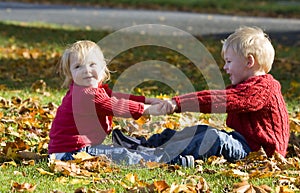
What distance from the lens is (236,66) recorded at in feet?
15.2

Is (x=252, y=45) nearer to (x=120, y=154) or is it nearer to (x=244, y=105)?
(x=244, y=105)

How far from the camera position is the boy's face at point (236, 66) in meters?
4.62

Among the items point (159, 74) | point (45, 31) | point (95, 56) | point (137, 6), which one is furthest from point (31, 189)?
point (137, 6)

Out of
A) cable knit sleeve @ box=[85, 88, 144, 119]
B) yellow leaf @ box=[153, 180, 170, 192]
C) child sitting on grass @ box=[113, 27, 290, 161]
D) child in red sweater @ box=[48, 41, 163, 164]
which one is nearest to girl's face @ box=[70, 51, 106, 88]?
child in red sweater @ box=[48, 41, 163, 164]

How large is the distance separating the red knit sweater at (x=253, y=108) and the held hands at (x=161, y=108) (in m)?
0.05

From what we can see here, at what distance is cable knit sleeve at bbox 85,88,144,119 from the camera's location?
4.45 metres

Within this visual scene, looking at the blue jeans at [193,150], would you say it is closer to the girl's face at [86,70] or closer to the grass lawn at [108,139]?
the grass lawn at [108,139]

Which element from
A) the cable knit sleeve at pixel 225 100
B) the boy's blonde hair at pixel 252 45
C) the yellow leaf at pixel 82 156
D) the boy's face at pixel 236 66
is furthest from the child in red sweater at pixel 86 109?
the boy's blonde hair at pixel 252 45

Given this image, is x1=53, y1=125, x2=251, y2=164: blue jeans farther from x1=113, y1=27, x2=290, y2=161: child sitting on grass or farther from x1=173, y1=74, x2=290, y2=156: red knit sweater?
x1=173, y1=74, x2=290, y2=156: red knit sweater

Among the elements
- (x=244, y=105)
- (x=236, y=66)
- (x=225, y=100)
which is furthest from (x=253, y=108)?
(x=236, y=66)

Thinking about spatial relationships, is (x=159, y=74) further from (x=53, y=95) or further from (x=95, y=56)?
(x=95, y=56)

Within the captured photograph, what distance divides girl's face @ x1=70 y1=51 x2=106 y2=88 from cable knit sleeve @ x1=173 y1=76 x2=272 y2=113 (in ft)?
2.05

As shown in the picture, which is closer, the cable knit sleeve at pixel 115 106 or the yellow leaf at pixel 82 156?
the yellow leaf at pixel 82 156

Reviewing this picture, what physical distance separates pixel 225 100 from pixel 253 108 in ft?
0.76
